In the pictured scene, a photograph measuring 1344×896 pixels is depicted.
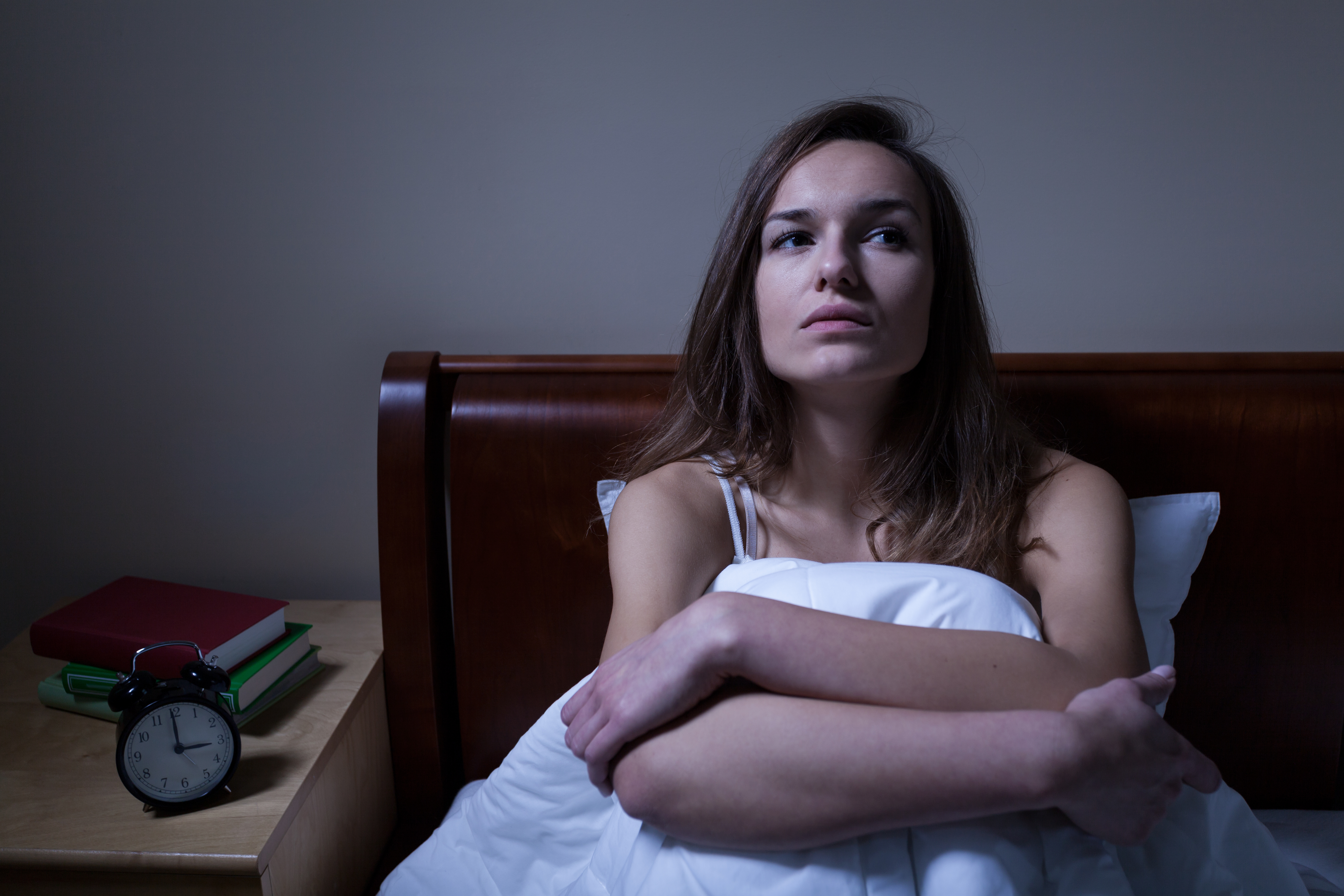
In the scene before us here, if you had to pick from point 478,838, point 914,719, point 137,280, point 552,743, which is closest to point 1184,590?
point 914,719

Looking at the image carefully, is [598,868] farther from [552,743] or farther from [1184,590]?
[1184,590]

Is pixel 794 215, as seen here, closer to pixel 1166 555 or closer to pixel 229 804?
pixel 1166 555

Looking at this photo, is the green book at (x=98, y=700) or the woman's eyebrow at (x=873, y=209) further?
the green book at (x=98, y=700)

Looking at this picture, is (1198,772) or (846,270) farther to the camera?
(846,270)

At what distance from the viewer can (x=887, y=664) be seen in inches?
32.4

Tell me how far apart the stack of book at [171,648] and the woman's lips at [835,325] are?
0.91 m

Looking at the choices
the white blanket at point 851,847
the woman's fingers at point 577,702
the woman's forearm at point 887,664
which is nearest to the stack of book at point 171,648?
the white blanket at point 851,847

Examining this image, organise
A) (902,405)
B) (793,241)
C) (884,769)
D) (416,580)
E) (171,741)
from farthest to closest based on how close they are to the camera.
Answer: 1. (416,580)
2. (902,405)
3. (793,241)
4. (171,741)
5. (884,769)

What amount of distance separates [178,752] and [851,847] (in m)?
0.81

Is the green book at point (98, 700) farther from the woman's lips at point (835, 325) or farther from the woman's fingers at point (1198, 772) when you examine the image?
the woman's fingers at point (1198, 772)

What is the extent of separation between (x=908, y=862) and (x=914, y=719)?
0.14 meters

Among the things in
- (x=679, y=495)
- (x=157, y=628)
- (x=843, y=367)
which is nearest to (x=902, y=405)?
(x=843, y=367)

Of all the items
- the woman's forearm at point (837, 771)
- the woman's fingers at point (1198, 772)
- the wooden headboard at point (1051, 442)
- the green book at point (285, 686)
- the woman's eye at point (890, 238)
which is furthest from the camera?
the wooden headboard at point (1051, 442)

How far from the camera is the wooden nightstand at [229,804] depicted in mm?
974
